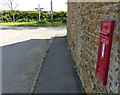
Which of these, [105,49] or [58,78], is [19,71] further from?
[105,49]

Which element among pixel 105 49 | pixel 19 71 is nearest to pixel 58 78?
pixel 19 71

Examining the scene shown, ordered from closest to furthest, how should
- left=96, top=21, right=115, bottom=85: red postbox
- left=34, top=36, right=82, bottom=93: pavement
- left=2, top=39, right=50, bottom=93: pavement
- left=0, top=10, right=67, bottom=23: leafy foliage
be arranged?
1. left=96, top=21, right=115, bottom=85: red postbox
2. left=34, top=36, right=82, bottom=93: pavement
3. left=2, top=39, right=50, bottom=93: pavement
4. left=0, top=10, right=67, bottom=23: leafy foliage

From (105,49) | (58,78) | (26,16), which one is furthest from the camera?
(26,16)

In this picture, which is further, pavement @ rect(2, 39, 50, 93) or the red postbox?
pavement @ rect(2, 39, 50, 93)

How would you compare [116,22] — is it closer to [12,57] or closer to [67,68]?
[67,68]

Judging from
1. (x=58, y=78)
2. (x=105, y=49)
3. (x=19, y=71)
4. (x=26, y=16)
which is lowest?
(x=19, y=71)

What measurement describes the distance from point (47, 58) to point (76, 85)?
131 inches

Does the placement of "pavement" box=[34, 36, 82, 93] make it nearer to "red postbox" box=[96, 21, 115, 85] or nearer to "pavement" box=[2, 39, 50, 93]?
"pavement" box=[2, 39, 50, 93]

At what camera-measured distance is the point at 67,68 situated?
6438 millimetres

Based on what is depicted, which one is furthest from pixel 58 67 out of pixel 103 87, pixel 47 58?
pixel 103 87

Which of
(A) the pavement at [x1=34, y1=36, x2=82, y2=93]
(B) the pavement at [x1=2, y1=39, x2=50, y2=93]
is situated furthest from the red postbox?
(B) the pavement at [x1=2, y1=39, x2=50, y2=93]

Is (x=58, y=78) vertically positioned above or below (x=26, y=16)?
below

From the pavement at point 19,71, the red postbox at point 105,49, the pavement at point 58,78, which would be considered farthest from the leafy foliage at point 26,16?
the red postbox at point 105,49

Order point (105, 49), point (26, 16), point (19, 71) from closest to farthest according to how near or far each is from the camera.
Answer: point (105, 49), point (19, 71), point (26, 16)
